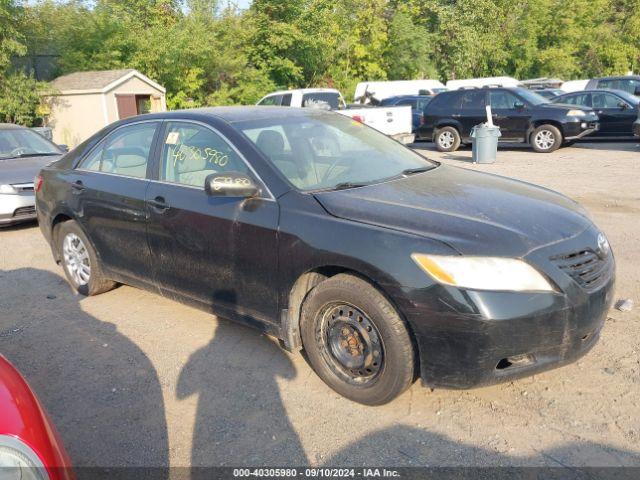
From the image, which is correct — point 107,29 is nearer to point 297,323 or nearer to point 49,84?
point 49,84

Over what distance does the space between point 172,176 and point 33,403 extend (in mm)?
2523

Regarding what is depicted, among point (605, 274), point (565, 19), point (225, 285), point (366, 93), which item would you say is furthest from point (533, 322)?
point (565, 19)

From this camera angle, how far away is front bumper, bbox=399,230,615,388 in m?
2.98

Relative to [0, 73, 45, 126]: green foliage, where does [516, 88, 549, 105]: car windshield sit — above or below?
below

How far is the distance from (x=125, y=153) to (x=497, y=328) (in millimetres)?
3368

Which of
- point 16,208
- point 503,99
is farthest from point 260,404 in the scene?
point 503,99

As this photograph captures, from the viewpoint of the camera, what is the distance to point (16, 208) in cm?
812

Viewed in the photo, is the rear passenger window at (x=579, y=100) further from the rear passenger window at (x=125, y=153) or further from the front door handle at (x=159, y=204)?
the front door handle at (x=159, y=204)

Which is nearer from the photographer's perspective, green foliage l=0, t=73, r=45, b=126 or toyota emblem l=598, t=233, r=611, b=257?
toyota emblem l=598, t=233, r=611, b=257

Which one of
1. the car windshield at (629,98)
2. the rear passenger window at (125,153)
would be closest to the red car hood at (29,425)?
the rear passenger window at (125,153)

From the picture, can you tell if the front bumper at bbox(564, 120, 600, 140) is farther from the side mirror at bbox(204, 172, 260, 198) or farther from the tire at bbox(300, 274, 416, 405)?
the tire at bbox(300, 274, 416, 405)

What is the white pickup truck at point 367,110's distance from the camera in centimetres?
1539

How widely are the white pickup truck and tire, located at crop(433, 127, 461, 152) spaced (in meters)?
0.83

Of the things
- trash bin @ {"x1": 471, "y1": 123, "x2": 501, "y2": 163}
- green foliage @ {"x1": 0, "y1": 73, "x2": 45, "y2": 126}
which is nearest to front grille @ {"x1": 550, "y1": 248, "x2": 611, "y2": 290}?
trash bin @ {"x1": 471, "y1": 123, "x2": 501, "y2": 163}
